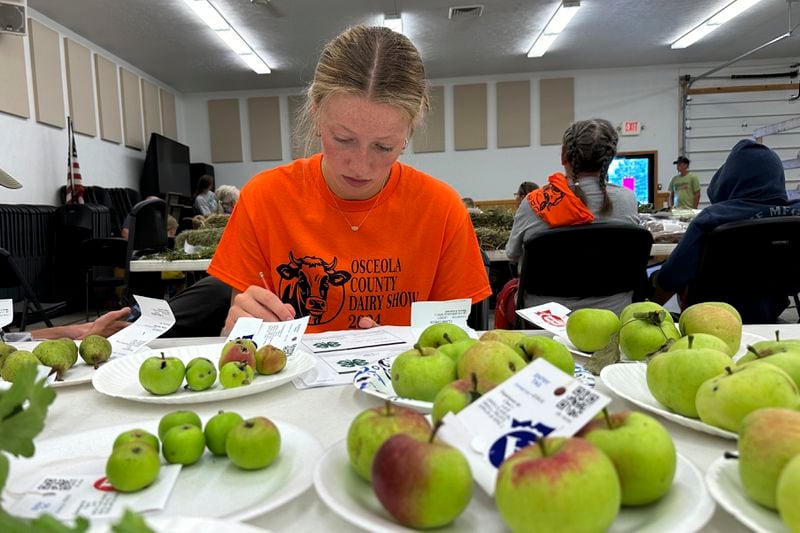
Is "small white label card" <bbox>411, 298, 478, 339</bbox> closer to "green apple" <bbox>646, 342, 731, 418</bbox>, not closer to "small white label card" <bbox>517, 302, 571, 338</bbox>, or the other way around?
"small white label card" <bbox>517, 302, 571, 338</bbox>

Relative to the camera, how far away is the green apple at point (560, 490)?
1.15 feet

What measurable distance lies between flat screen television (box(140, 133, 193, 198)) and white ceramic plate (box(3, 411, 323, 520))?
877cm

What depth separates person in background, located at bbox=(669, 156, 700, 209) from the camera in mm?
8898

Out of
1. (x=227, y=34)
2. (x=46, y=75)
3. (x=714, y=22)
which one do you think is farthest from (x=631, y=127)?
(x=46, y=75)

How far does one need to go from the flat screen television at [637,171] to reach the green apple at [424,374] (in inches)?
398

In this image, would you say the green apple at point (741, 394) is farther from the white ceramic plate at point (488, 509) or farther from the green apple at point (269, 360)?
the green apple at point (269, 360)

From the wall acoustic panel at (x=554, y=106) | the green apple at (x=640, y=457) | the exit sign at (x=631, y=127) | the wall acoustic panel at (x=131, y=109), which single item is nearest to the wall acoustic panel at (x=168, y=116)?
the wall acoustic panel at (x=131, y=109)

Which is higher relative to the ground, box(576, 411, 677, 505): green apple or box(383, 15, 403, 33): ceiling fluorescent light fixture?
box(383, 15, 403, 33): ceiling fluorescent light fixture

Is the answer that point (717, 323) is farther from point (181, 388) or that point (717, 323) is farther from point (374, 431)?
point (181, 388)

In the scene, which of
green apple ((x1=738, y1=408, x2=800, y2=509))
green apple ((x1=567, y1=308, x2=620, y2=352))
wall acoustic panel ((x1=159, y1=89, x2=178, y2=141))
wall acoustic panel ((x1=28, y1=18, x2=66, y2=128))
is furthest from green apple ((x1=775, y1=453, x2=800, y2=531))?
wall acoustic panel ((x1=159, y1=89, x2=178, y2=141))

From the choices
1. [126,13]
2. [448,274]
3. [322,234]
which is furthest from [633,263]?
[126,13]

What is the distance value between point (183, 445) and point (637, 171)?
10.7 meters

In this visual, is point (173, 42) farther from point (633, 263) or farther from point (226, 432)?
point (226, 432)

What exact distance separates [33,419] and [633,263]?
2.17 metres
